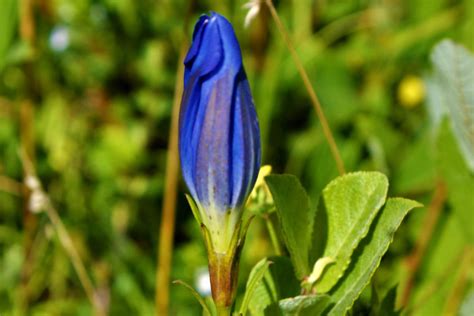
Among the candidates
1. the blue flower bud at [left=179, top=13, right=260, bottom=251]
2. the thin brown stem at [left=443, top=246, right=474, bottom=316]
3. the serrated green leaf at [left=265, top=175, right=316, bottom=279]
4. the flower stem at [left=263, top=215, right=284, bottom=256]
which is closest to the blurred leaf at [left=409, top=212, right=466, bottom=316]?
the thin brown stem at [left=443, top=246, right=474, bottom=316]

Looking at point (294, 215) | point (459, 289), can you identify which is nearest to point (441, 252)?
point (459, 289)

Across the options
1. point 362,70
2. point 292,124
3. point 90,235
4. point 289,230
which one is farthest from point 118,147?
point 289,230

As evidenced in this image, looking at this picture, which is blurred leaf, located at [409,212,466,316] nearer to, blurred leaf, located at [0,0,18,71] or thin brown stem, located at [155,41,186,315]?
thin brown stem, located at [155,41,186,315]

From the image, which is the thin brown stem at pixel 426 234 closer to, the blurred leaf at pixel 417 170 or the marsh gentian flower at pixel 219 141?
the blurred leaf at pixel 417 170

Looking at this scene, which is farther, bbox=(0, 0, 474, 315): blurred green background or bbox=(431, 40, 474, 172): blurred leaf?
bbox=(0, 0, 474, 315): blurred green background

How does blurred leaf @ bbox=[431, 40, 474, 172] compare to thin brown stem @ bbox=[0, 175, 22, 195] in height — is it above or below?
below

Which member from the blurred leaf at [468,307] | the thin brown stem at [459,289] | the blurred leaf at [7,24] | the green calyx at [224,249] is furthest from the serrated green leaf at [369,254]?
the blurred leaf at [7,24]

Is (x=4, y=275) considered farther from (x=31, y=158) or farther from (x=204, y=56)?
(x=204, y=56)
